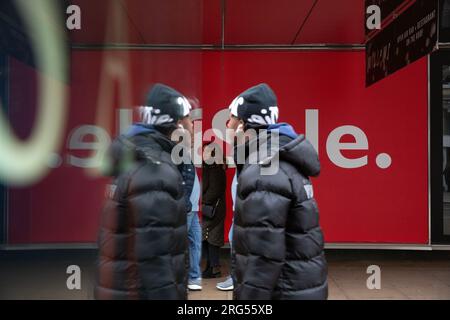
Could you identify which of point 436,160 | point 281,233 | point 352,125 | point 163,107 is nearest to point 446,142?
point 436,160

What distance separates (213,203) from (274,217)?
3330mm

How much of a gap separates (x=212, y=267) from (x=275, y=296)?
3.35 meters

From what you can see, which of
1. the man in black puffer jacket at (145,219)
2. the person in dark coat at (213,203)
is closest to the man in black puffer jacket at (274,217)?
the man in black puffer jacket at (145,219)

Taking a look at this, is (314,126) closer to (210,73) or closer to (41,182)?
(210,73)

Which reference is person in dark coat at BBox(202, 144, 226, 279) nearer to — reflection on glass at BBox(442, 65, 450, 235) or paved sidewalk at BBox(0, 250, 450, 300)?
paved sidewalk at BBox(0, 250, 450, 300)

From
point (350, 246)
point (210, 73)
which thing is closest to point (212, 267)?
point (350, 246)

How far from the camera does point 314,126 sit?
20.8ft

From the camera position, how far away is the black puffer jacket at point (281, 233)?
2.03 metres

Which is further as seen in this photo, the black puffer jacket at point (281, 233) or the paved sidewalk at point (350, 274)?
the paved sidewalk at point (350, 274)

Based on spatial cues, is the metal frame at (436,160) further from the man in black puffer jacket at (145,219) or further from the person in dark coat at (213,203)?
the man in black puffer jacket at (145,219)

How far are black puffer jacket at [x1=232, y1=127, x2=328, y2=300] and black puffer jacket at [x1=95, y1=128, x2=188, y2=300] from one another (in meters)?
0.27

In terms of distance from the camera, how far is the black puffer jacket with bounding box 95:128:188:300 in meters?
1.99

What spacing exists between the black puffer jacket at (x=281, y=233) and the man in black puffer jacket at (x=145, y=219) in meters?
0.27

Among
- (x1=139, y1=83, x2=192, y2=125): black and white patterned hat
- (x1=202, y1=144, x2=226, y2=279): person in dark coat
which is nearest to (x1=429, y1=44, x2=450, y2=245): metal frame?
(x1=202, y1=144, x2=226, y2=279): person in dark coat
